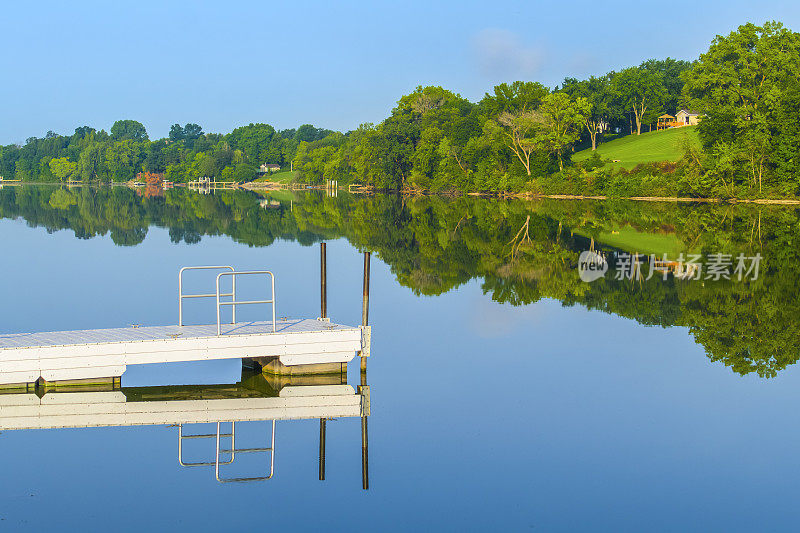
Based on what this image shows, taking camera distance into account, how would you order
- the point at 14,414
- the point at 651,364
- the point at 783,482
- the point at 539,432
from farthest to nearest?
the point at 651,364 < the point at 14,414 < the point at 539,432 < the point at 783,482

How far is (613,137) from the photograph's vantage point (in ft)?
354

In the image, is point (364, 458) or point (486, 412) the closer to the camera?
point (364, 458)

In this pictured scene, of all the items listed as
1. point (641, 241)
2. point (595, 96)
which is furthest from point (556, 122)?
point (641, 241)

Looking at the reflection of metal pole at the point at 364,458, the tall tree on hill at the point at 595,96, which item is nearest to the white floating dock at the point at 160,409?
Result: the reflection of metal pole at the point at 364,458

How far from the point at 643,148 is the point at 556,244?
6052 centimetres

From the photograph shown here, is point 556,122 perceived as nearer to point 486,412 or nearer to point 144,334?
point 144,334

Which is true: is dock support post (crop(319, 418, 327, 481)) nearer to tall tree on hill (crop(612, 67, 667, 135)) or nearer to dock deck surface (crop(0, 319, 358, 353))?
dock deck surface (crop(0, 319, 358, 353))

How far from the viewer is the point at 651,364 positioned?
539 inches

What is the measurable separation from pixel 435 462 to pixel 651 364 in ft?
20.6

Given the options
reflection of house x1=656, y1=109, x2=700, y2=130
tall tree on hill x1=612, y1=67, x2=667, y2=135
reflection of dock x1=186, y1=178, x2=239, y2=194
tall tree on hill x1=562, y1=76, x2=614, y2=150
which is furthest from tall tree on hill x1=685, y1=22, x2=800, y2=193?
reflection of dock x1=186, y1=178, x2=239, y2=194

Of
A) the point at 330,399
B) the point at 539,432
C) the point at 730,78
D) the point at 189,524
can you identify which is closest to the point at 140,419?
the point at 330,399

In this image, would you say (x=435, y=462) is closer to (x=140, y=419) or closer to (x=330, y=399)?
(x=330, y=399)

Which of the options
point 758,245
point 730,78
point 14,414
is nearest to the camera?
point 14,414

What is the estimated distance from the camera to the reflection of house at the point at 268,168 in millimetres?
173000
